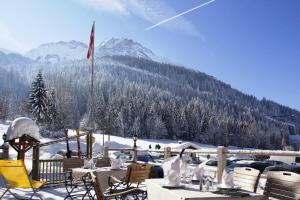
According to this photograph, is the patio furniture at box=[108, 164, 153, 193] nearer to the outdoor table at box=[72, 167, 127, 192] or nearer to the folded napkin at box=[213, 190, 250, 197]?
the outdoor table at box=[72, 167, 127, 192]

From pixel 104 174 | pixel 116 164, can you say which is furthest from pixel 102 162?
pixel 104 174

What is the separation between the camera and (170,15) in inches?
629

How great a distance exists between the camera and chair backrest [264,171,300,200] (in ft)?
14.2

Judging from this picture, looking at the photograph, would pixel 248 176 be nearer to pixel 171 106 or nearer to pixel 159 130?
pixel 159 130

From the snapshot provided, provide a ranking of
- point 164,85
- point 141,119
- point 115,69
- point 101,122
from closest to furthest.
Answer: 1. point 101,122
2. point 141,119
3. point 164,85
4. point 115,69

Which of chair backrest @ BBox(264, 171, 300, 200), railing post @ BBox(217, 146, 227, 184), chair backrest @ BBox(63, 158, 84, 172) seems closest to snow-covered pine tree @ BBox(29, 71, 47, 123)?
chair backrest @ BBox(63, 158, 84, 172)

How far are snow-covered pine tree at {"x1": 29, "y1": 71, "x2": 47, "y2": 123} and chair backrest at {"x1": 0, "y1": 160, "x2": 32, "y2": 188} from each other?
168 ft

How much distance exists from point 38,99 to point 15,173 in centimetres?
5243

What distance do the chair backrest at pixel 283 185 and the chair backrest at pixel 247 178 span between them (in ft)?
1.11

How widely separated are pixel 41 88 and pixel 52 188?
48.7 metres

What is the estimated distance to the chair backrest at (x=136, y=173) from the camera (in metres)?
6.50

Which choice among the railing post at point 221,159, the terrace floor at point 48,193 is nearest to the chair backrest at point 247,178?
the railing post at point 221,159

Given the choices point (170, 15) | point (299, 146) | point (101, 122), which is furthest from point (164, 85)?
point (170, 15)

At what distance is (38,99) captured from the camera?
2235 inches
